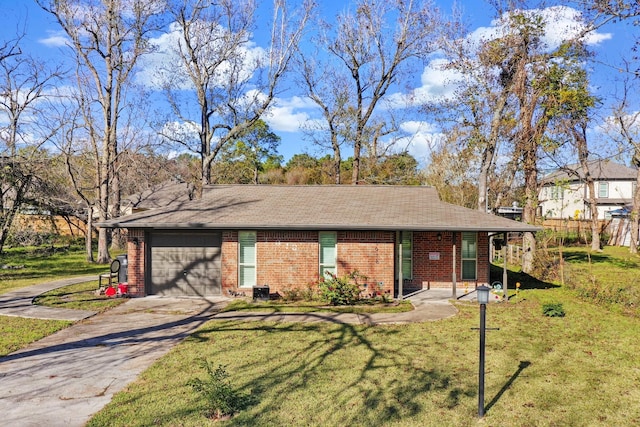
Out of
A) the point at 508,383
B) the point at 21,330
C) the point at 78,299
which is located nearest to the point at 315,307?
the point at 508,383

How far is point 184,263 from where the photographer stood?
13414 mm

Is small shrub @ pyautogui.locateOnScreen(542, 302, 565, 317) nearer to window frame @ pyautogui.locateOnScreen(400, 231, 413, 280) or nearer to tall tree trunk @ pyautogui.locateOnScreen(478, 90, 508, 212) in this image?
window frame @ pyautogui.locateOnScreen(400, 231, 413, 280)

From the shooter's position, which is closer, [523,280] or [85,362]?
[85,362]

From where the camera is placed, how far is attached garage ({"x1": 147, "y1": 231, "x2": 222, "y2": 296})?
43.9 ft

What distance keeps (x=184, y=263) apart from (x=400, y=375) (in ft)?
28.7

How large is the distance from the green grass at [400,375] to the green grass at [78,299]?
4.09 m

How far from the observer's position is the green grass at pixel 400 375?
544 cm

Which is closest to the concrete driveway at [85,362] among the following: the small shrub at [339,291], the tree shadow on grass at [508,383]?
the small shrub at [339,291]

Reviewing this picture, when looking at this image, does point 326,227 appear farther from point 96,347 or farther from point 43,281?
point 43,281

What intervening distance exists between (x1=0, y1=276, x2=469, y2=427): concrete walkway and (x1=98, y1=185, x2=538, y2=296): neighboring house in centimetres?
80

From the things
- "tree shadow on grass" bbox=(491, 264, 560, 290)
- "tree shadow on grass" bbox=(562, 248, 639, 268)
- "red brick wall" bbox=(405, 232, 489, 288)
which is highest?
"red brick wall" bbox=(405, 232, 489, 288)

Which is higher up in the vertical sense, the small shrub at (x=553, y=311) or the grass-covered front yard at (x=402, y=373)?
the small shrub at (x=553, y=311)

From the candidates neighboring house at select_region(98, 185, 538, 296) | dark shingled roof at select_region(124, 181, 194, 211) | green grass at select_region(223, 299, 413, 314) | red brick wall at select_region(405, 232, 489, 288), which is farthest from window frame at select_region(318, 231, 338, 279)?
dark shingled roof at select_region(124, 181, 194, 211)

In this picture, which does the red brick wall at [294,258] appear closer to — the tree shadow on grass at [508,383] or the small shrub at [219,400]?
the tree shadow on grass at [508,383]
